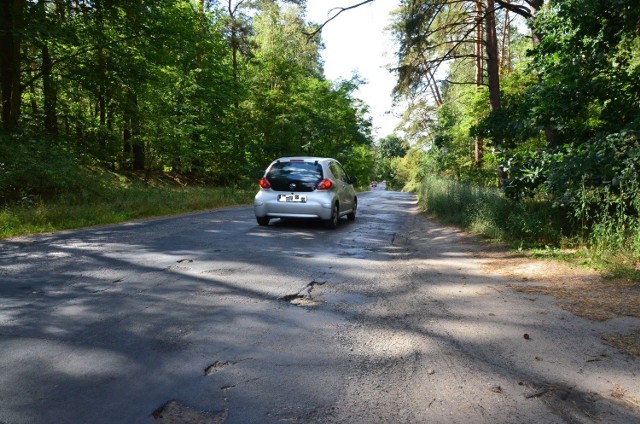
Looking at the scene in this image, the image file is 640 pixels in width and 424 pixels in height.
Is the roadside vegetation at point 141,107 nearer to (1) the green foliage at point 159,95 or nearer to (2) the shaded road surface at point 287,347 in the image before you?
(1) the green foliage at point 159,95

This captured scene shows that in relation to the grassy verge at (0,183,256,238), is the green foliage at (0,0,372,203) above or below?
above

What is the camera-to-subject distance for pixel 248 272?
5781 millimetres

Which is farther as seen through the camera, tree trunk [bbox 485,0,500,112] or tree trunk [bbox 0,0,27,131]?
tree trunk [bbox 485,0,500,112]

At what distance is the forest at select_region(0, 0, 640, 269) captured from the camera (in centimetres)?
765

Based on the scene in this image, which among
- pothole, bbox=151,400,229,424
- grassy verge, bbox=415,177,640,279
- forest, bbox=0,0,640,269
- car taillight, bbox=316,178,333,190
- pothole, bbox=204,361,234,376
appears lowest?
pothole, bbox=151,400,229,424

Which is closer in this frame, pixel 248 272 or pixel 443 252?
pixel 248 272

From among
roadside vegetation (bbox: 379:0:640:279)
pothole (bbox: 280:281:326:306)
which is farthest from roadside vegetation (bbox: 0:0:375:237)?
pothole (bbox: 280:281:326:306)

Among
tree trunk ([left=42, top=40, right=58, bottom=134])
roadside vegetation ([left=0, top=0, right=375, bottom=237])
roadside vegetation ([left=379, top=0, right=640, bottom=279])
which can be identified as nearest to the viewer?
roadside vegetation ([left=379, top=0, right=640, bottom=279])

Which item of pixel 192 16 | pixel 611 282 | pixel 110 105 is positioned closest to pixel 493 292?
pixel 611 282

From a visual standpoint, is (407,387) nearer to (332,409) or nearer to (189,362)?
(332,409)

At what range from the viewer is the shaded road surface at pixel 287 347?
2.50 m

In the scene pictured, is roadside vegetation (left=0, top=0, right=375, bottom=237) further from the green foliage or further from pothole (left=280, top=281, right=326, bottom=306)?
pothole (left=280, top=281, right=326, bottom=306)

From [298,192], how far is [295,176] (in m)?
0.42

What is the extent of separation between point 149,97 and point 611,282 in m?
18.9
